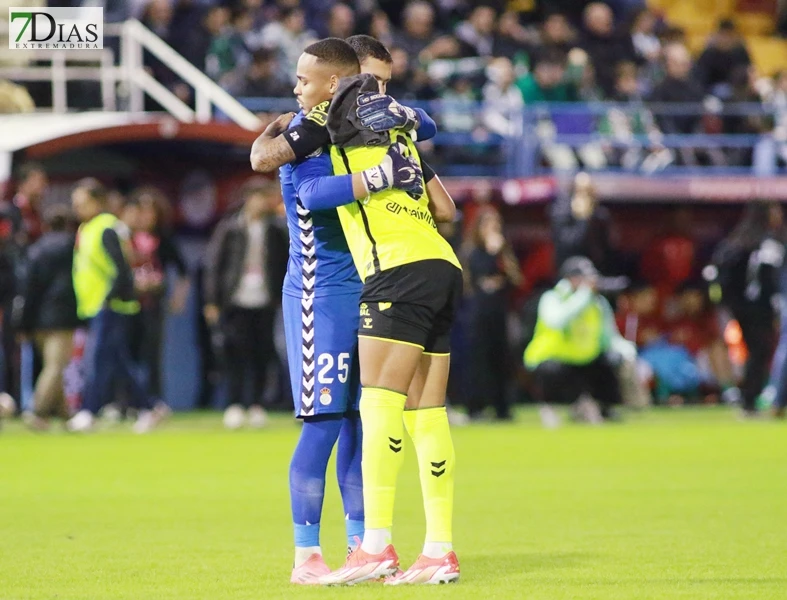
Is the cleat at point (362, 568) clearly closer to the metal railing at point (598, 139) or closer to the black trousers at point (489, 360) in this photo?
the black trousers at point (489, 360)

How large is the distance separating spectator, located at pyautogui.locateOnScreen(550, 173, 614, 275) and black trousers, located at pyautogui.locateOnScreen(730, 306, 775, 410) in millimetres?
1697

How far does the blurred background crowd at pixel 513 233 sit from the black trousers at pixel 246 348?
0.07 ft

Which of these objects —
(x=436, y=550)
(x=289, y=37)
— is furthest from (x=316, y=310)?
(x=289, y=37)

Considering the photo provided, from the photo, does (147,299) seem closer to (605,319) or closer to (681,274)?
(605,319)

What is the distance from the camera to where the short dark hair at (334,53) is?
6.62 m

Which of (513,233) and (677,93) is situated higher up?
(677,93)

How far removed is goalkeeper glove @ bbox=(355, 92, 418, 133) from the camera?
20.8 feet

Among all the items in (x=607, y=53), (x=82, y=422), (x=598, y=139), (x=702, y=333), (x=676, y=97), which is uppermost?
(x=607, y=53)

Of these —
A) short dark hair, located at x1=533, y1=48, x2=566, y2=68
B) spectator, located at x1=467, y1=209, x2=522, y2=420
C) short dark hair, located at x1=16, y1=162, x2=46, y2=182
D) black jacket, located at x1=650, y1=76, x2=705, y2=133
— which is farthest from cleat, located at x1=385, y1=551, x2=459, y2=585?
black jacket, located at x1=650, y1=76, x2=705, y2=133

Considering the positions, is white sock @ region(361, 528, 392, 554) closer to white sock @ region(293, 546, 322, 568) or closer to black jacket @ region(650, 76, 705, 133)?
white sock @ region(293, 546, 322, 568)

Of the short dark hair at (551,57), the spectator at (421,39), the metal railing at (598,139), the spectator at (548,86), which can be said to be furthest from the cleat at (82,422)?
the short dark hair at (551,57)

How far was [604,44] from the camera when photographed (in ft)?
81.5

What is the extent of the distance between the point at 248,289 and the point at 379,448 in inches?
401

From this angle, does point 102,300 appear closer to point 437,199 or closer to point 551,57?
point 551,57
